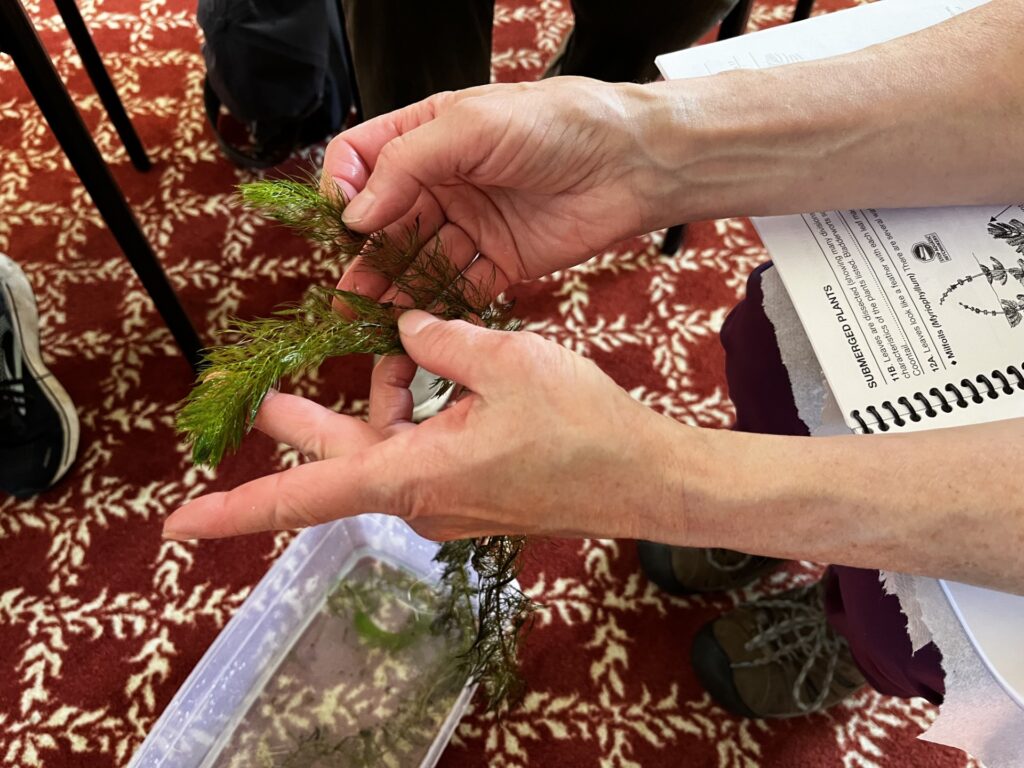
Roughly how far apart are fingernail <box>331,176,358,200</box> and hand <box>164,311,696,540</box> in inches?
6.8

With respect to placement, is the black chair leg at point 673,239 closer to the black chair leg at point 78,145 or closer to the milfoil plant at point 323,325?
the milfoil plant at point 323,325

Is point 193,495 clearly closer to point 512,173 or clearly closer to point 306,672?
point 306,672

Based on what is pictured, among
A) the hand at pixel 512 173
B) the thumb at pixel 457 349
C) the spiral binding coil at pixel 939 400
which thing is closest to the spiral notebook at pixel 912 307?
the spiral binding coil at pixel 939 400

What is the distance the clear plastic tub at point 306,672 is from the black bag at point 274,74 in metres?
0.78

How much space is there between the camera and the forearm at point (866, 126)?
2.12 feet

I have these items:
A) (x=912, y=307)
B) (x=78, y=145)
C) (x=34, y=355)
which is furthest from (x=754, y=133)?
(x=34, y=355)

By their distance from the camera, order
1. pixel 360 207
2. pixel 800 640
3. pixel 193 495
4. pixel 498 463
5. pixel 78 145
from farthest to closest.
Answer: pixel 193 495, pixel 800 640, pixel 78 145, pixel 360 207, pixel 498 463

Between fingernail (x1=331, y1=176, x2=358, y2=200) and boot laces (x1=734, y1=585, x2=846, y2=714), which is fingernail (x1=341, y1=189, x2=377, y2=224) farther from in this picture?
boot laces (x1=734, y1=585, x2=846, y2=714)

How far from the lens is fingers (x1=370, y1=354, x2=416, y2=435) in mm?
663

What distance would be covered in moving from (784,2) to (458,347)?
153 centimetres

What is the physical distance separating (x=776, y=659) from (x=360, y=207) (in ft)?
2.58

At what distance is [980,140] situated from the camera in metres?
0.64

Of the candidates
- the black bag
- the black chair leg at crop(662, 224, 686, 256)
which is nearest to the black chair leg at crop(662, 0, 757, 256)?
the black chair leg at crop(662, 224, 686, 256)

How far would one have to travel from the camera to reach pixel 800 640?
3.22ft
